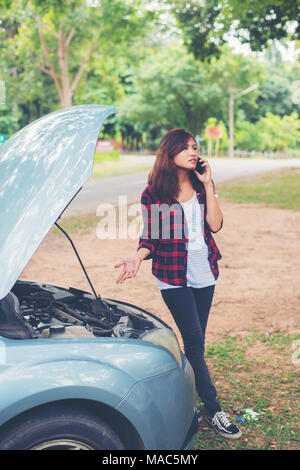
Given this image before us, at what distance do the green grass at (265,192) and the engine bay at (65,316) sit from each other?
1098 centimetres

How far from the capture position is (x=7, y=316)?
225 cm

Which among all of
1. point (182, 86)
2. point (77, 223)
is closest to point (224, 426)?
point (77, 223)

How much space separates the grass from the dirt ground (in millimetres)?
300

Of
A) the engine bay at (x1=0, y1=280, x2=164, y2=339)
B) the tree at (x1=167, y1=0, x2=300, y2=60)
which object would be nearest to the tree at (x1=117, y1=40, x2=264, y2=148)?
the tree at (x1=167, y1=0, x2=300, y2=60)

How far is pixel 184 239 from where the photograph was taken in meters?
2.89

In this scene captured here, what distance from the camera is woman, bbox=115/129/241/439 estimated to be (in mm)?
2881

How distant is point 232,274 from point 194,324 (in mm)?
3983

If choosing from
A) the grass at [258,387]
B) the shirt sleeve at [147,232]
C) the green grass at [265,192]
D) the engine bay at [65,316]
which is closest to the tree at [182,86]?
the green grass at [265,192]

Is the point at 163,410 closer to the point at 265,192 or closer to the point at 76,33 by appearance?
the point at 265,192

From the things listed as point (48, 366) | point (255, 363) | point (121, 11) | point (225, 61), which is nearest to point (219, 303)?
point (255, 363)

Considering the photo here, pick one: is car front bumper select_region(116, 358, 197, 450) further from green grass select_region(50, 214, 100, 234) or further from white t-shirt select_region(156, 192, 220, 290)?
green grass select_region(50, 214, 100, 234)

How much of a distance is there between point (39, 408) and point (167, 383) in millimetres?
582

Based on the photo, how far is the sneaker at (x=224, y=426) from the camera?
2.98m

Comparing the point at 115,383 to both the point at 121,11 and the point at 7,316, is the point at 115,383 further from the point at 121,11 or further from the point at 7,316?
the point at 121,11
